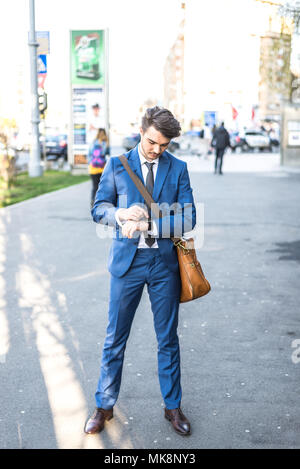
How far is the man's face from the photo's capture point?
315 centimetres

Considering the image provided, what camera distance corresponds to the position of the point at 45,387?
4.16 metres

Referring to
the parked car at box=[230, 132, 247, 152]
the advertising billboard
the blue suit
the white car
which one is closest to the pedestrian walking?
the blue suit

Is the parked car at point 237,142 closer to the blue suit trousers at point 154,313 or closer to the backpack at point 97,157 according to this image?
the backpack at point 97,157

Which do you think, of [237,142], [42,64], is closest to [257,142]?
[237,142]

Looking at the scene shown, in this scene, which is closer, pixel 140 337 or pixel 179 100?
pixel 140 337

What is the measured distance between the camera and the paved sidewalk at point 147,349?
3570 mm

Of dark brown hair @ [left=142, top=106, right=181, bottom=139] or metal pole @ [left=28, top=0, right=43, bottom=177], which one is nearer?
dark brown hair @ [left=142, top=106, right=181, bottom=139]

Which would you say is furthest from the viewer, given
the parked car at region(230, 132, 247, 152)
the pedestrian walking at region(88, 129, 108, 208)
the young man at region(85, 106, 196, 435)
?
the parked car at region(230, 132, 247, 152)

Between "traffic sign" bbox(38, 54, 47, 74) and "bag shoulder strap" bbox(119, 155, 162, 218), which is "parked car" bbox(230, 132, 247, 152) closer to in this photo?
"traffic sign" bbox(38, 54, 47, 74)

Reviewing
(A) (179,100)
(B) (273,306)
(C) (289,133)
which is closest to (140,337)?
(B) (273,306)

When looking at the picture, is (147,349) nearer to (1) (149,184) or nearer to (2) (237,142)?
(1) (149,184)

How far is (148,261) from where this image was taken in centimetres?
337

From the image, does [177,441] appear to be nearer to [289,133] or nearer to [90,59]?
[90,59]

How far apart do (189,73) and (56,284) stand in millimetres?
94781
